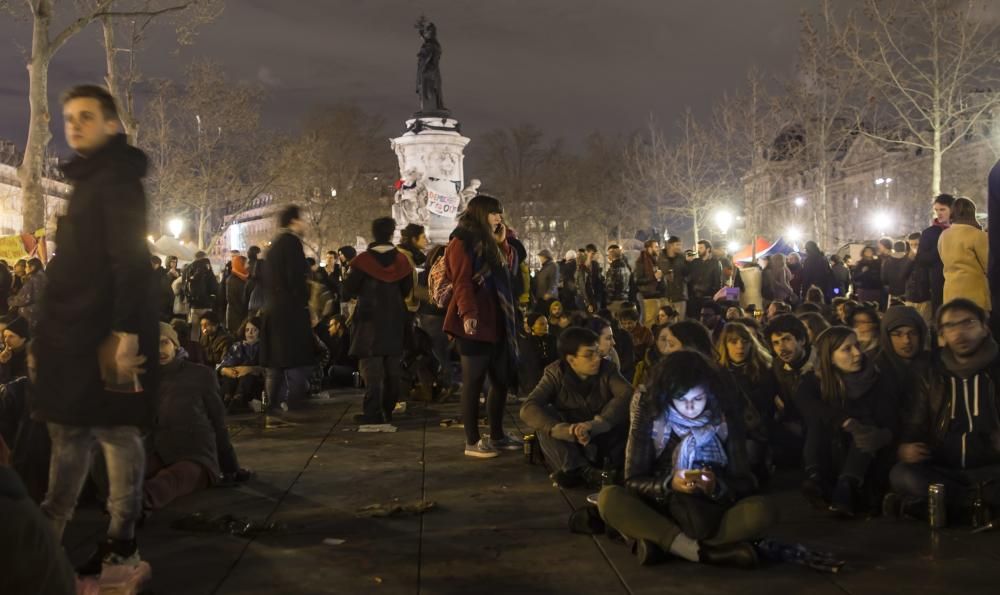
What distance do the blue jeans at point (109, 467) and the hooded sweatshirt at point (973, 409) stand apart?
4.45 meters

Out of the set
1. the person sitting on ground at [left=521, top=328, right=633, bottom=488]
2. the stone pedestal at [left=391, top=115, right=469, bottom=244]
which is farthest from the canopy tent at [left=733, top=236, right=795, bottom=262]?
the person sitting on ground at [left=521, top=328, right=633, bottom=488]

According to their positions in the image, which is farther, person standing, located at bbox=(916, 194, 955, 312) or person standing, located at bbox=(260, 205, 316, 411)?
person standing, located at bbox=(916, 194, 955, 312)

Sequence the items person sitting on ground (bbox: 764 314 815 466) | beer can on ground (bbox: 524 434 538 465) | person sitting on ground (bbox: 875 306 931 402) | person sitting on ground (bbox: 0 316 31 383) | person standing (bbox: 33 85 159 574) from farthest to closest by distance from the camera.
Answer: person sitting on ground (bbox: 0 316 31 383) < beer can on ground (bbox: 524 434 538 465) < person sitting on ground (bbox: 764 314 815 466) < person sitting on ground (bbox: 875 306 931 402) < person standing (bbox: 33 85 159 574)

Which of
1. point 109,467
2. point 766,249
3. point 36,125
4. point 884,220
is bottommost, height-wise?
point 109,467

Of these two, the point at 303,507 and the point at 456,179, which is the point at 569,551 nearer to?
the point at 303,507

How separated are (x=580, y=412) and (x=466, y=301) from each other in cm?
129

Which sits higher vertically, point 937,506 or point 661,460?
point 661,460

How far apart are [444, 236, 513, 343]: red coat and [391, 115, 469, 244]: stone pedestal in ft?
79.1

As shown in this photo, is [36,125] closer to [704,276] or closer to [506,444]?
[704,276]

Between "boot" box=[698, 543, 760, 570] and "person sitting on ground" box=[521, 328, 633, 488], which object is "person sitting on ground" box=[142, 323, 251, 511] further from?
"boot" box=[698, 543, 760, 570]

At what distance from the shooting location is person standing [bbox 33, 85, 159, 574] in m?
4.15

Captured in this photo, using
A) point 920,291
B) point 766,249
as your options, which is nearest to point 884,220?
point 766,249

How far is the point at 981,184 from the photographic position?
49.3m

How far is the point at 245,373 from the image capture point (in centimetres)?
1088
